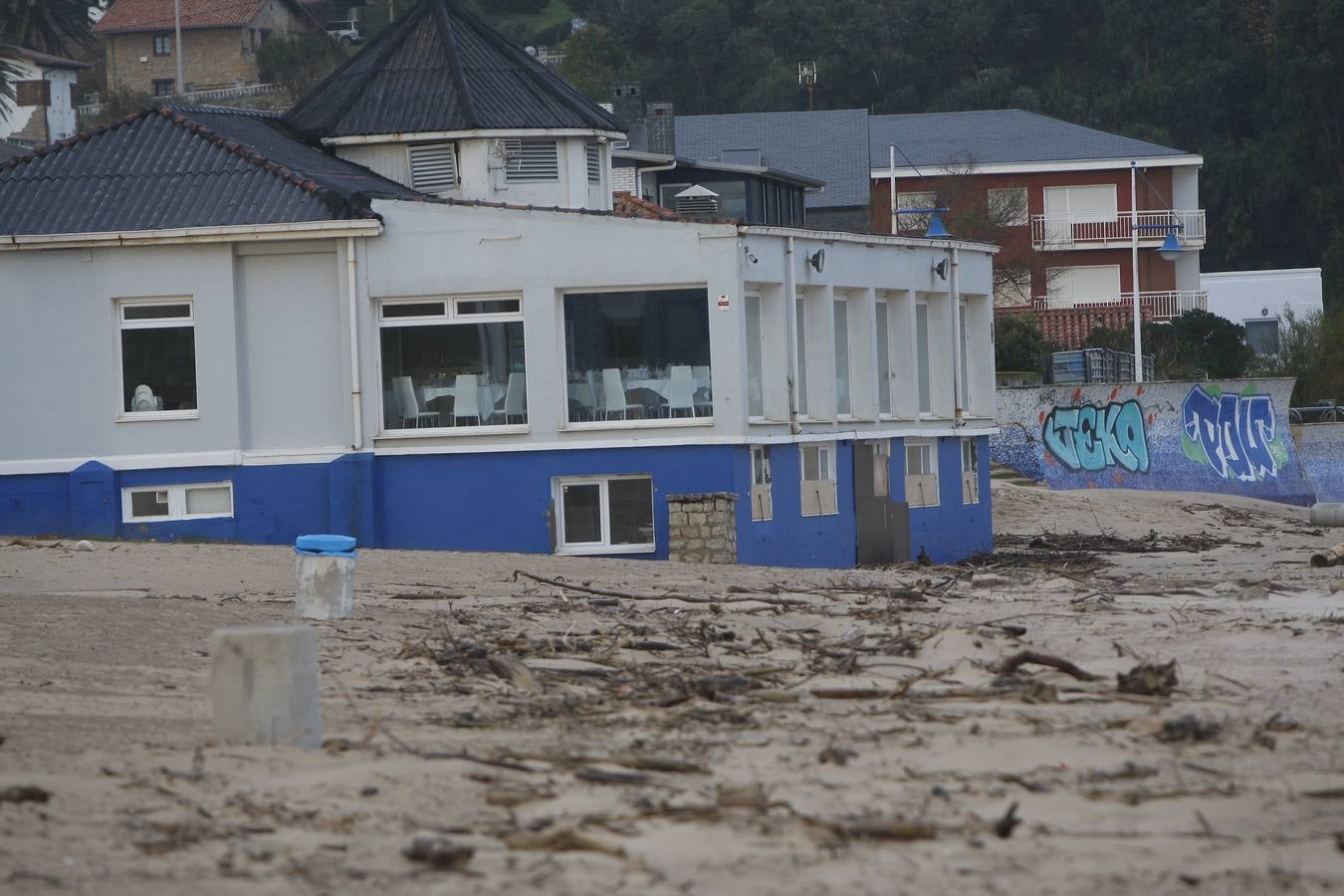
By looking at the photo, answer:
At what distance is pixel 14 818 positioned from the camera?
700 cm

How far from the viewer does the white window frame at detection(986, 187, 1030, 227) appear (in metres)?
63.2

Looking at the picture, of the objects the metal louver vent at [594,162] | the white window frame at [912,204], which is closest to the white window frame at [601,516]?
the metal louver vent at [594,162]

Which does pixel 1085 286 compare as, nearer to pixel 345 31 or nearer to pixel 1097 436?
pixel 1097 436

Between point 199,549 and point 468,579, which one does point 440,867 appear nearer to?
point 468,579

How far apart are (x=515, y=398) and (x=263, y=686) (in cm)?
1430

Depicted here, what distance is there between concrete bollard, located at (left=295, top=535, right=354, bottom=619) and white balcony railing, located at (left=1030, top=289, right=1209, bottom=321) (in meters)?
50.5

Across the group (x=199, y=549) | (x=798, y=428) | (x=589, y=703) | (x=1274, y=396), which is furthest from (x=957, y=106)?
(x=589, y=703)

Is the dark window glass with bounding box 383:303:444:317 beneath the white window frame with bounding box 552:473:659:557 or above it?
above

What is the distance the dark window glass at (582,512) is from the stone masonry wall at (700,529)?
119cm

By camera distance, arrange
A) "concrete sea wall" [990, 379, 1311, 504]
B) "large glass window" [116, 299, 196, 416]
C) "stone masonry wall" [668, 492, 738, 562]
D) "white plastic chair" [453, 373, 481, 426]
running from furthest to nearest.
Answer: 1. "concrete sea wall" [990, 379, 1311, 504]
2. "large glass window" [116, 299, 196, 416]
3. "white plastic chair" [453, 373, 481, 426]
4. "stone masonry wall" [668, 492, 738, 562]

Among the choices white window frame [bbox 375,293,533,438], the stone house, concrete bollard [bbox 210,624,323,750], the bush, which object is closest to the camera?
concrete bollard [bbox 210,624,323,750]

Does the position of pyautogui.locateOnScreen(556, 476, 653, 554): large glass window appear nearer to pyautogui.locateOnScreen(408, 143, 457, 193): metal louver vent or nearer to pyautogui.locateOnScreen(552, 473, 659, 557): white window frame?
pyautogui.locateOnScreen(552, 473, 659, 557): white window frame

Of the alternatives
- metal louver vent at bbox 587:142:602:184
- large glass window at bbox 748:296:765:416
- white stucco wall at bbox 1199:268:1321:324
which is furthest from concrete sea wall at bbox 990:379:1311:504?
white stucco wall at bbox 1199:268:1321:324

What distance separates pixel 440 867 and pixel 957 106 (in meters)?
77.3
